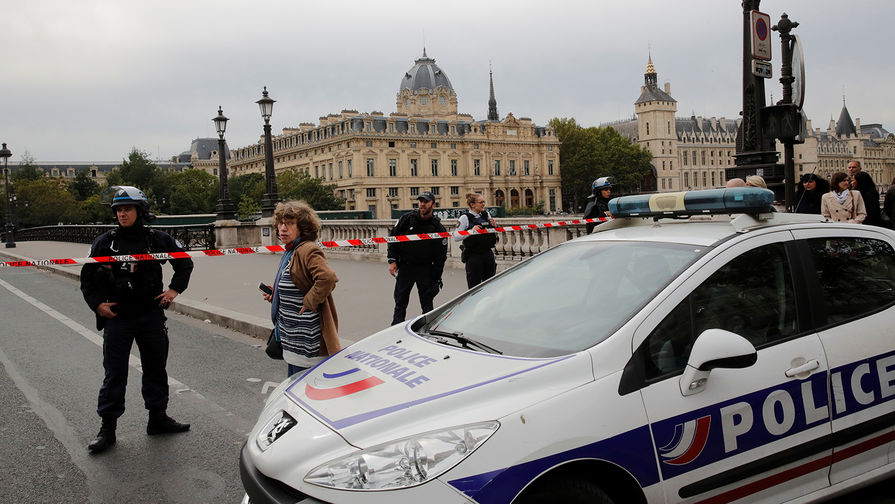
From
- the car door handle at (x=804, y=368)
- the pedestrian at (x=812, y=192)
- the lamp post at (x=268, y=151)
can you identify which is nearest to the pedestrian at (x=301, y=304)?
the car door handle at (x=804, y=368)

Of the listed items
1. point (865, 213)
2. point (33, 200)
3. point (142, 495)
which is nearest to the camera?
point (142, 495)

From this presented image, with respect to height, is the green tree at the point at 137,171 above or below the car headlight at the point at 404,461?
above

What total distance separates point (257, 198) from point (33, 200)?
86.3ft

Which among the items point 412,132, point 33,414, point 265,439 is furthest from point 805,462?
point 412,132

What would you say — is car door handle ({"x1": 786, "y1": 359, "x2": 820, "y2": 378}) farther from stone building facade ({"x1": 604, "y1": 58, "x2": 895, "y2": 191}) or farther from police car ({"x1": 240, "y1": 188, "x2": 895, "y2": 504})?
stone building facade ({"x1": 604, "y1": 58, "x2": 895, "y2": 191})

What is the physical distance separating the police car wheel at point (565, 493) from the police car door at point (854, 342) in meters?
1.42

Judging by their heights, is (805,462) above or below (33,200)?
below

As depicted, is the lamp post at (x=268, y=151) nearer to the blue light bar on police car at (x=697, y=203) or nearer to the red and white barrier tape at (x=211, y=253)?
the red and white barrier tape at (x=211, y=253)

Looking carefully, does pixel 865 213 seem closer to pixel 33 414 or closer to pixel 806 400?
pixel 806 400

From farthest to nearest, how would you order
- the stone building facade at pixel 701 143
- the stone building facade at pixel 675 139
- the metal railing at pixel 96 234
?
1. the stone building facade at pixel 675 139
2. the stone building facade at pixel 701 143
3. the metal railing at pixel 96 234

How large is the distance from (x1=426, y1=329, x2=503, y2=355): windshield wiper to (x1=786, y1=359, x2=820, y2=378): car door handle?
132 centimetres

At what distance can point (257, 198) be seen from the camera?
95375 millimetres

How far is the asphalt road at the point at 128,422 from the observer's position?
14.1 feet

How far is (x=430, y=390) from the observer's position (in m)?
2.86
